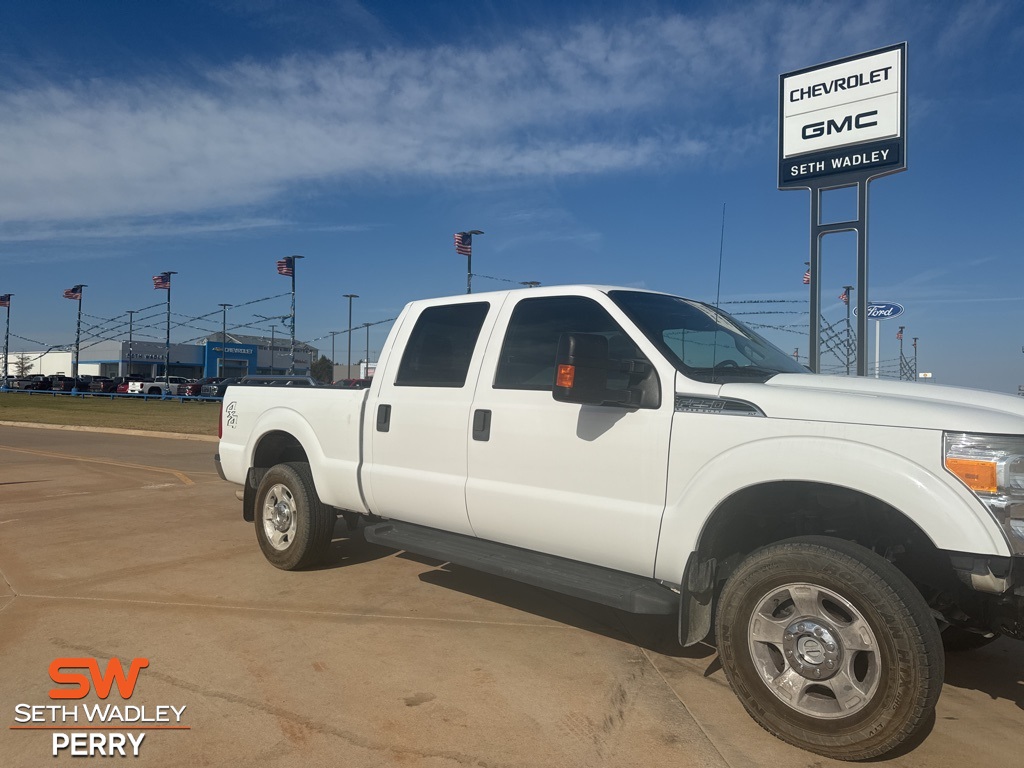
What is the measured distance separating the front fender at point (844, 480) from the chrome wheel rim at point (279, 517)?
3.18 m

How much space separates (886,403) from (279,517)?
449 cm

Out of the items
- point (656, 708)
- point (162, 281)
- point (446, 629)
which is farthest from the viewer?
point (162, 281)

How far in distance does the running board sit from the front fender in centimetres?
16

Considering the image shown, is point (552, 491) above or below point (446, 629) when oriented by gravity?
above

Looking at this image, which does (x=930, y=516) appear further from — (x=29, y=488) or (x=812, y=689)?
(x=29, y=488)

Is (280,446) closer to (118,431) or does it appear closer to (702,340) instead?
(702,340)

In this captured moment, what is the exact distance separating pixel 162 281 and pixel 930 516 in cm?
6603

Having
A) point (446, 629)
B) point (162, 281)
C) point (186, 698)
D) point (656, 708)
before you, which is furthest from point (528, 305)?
point (162, 281)

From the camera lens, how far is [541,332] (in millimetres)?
4676

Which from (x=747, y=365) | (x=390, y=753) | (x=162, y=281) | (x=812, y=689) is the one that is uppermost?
(x=162, y=281)

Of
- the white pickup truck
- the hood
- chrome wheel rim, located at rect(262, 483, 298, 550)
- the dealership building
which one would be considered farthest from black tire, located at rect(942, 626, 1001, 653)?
the dealership building

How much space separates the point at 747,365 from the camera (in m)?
4.24

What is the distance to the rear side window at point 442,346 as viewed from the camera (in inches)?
196

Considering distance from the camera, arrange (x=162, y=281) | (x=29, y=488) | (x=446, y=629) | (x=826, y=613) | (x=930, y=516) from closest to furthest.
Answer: (x=930, y=516) < (x=826, y=613) < (x=446, y=629) < (x=29, y=488) < (x=162, y=281)
